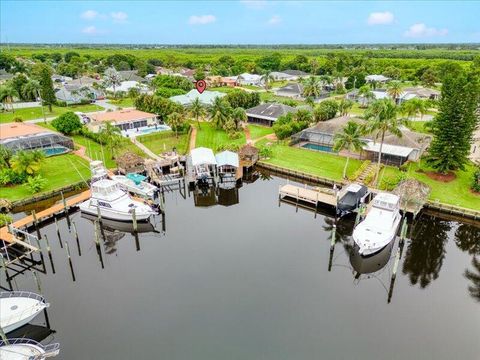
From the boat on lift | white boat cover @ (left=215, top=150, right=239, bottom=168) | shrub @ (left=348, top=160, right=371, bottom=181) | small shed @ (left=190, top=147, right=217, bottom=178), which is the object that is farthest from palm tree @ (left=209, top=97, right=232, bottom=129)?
the boat on lift

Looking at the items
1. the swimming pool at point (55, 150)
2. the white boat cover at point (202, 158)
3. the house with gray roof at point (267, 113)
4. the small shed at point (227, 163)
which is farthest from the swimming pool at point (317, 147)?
the swimming pool at point (55, 150)

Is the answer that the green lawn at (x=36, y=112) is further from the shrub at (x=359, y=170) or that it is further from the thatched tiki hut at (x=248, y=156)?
the shrub at (x=359, y=170)

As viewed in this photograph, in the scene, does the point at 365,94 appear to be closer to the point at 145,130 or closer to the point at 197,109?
the point at 197,109

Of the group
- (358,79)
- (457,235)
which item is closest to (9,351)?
(457,235)

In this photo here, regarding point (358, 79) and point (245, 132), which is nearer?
point (245, 132)

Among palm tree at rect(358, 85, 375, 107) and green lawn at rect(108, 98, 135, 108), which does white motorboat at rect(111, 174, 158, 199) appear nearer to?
green lawn at rect(108, 98, 135, 108)

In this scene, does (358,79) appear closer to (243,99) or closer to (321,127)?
(243,99)
